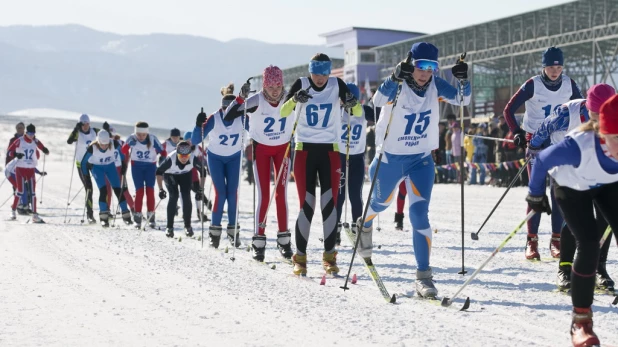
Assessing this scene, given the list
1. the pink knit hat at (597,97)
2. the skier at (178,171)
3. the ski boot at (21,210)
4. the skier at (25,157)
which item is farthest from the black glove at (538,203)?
the ski boot at (21,210)

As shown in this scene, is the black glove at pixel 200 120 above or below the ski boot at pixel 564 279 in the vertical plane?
above

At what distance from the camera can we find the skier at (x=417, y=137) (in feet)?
22.2

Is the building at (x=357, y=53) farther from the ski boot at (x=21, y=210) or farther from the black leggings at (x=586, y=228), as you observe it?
the black leggings at (x=586, y=228)

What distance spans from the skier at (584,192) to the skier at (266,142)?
4.34 meters

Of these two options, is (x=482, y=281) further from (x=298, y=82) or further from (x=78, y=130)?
(x=78, y=130)

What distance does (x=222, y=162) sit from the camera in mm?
10875

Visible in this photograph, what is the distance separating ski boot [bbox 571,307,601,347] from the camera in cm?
469

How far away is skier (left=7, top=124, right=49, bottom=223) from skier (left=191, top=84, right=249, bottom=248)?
7.62 metres

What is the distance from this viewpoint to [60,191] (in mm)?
28219

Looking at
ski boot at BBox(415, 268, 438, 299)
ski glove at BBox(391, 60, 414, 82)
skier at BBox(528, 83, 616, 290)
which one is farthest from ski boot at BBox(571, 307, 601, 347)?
ski glove at BBox(391, 60, 414, 82)

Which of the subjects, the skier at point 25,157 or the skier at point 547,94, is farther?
→ the skier at point 25,157

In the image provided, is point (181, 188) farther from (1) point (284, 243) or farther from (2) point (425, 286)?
(2) point (425, 286)

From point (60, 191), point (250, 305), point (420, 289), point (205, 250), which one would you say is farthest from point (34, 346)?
point (60, 191)

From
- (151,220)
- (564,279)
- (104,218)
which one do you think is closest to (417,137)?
(564,279)
